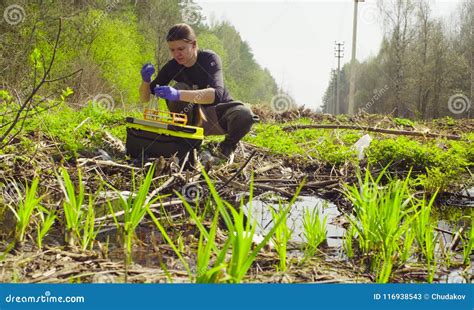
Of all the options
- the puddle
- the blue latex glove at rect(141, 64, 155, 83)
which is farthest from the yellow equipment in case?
the puddle

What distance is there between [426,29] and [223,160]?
30.8 metres

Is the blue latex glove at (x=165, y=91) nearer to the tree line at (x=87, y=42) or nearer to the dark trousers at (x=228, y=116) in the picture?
the dark trousers at (x=228, y=116)

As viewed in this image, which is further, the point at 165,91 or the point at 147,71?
the point at 147,71

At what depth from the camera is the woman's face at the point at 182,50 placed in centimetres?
409

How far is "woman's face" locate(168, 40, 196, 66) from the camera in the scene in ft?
13.4

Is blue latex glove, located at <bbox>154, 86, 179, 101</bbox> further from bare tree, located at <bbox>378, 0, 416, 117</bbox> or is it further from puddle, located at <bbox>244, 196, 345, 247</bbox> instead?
bare tree, located at <bbox>378, 0, 416, 117</bbox>

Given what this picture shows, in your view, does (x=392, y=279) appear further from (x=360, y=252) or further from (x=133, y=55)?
(x=133, y=55)

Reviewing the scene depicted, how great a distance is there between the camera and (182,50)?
13.6 ft

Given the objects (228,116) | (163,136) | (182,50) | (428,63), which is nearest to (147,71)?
(182,50)

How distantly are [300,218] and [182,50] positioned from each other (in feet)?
6.51

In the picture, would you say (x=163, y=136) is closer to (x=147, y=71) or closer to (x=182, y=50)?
(x=147, y=71)

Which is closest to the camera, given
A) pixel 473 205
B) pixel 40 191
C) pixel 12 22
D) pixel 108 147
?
pixel 40 191

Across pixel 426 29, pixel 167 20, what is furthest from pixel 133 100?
pixel 426 29

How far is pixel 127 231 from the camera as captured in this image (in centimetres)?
189
